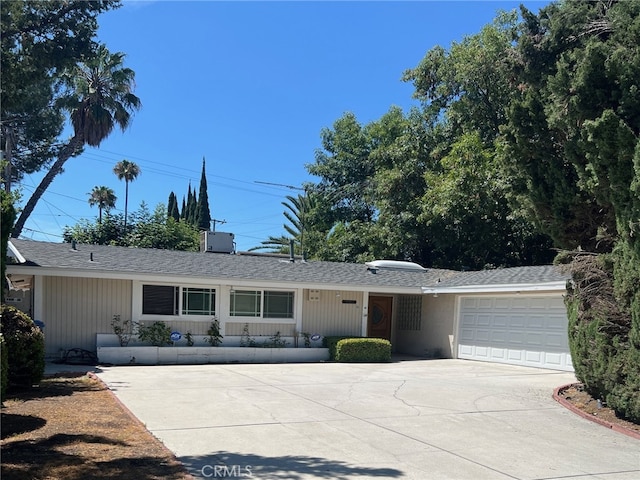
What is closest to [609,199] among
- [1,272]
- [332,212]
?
[1,272]

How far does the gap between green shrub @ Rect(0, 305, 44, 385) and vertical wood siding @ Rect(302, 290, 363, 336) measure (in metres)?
9.28

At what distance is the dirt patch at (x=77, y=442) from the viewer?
4961 millimetres

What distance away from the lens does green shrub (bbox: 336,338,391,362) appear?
16.8 m

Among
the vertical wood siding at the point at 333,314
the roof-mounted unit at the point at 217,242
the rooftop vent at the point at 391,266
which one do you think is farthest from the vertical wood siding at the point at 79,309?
the rooftop vent at the point at 391,266

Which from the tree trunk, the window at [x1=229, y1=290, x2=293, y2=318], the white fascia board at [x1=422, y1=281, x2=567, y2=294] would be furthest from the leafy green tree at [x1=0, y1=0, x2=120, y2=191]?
the tree trunk

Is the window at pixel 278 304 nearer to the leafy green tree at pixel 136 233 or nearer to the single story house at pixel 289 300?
the single story house at pixel 289 300

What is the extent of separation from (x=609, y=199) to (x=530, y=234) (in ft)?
56.7

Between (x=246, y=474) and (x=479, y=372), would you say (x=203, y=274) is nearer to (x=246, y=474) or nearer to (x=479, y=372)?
(x=479, y=372)

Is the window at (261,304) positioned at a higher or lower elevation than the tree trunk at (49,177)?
lower

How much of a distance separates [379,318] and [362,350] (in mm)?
3513

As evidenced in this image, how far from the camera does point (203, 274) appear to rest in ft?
51.9

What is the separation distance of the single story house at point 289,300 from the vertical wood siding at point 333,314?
0.03 m

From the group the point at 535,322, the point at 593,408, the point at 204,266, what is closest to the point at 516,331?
the point at 535,322

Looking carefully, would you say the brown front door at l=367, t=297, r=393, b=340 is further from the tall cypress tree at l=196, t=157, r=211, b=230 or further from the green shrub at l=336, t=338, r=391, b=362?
the tall cypress tree at l=196, t=157, r=211, b=230
